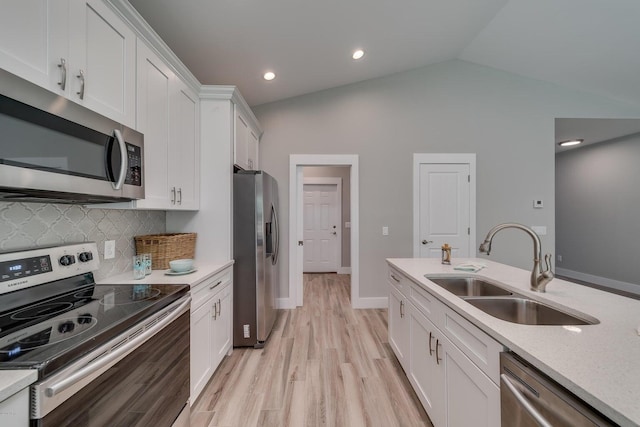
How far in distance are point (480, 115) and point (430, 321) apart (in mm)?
3256

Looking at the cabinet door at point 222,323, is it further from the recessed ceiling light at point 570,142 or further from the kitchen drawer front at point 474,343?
the recessed ceiling light at point 570,142

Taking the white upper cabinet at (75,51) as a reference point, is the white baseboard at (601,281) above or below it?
below

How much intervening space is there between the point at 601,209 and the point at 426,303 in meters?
5.31

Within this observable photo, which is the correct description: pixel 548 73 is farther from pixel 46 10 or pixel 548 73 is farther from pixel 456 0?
pixel 46 10

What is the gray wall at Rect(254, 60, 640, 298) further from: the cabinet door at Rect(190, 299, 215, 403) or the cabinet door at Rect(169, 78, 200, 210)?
the cabinet door at Rect(190, 299, 215, 403)

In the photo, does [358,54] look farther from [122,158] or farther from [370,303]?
[370,303]

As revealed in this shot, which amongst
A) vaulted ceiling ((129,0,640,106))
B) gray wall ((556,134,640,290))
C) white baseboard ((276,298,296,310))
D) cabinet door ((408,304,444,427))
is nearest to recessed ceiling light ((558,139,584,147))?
gray wall ((556,134,640,290))

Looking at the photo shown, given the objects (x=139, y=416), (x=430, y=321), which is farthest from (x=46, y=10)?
(x=430, y=321)

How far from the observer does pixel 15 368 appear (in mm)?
639

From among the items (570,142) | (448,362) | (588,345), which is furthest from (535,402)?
(570,142)

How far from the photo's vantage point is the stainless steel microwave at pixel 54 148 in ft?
2.64

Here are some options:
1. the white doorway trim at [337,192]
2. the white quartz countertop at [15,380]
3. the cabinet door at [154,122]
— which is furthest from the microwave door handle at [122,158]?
the white doorway trim at [337,192]

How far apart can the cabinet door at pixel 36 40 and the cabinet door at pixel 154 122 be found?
1.49ft

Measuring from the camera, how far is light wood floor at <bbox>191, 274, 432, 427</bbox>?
5.13 ft
